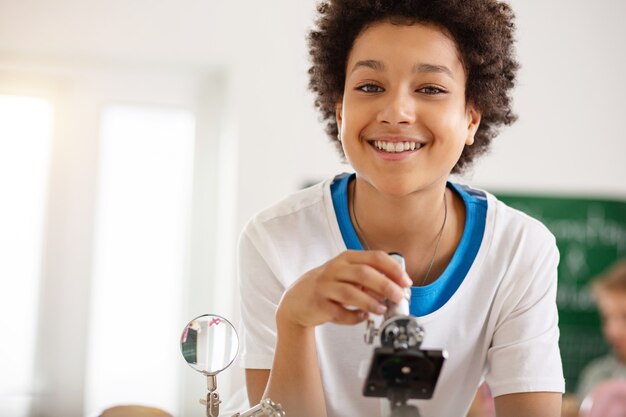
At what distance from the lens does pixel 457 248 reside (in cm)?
129

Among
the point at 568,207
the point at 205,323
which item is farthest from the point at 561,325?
the point at 205,323

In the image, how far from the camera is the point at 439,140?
1133mm

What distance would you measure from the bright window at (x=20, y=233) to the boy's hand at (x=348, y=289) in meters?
2.81

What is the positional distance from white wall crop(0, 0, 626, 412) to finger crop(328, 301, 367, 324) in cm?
260

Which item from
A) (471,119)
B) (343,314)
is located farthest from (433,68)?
(343,314)

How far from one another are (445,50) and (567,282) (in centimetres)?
290

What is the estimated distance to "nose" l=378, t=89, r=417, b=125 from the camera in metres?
1.08

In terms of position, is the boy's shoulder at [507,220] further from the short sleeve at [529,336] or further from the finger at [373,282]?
the finger at [373,282]

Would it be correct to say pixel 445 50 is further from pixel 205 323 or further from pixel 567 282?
pixel 567 282

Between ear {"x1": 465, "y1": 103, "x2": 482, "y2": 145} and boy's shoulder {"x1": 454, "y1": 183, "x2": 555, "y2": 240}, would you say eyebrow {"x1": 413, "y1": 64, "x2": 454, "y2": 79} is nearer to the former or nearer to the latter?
ear {"x1": 465, "y1": 103, "x2": 482, "y2": 145}

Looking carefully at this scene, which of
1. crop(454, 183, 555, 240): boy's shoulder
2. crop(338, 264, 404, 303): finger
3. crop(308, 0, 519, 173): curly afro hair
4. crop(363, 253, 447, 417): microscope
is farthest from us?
crop(454, 183, 555, 240): boy's shoulder

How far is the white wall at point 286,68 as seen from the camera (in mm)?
3420

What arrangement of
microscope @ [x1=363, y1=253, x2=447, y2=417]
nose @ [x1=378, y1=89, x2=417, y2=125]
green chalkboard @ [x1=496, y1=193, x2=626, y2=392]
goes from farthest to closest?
green chalkboard @ [x1=496, y1=193, x2=626, y2=392] < nose @ [x1=378, y1=89, x2=417, y2=125] < microscope @ [x1=363, y1=253, x2=447, y2=417]

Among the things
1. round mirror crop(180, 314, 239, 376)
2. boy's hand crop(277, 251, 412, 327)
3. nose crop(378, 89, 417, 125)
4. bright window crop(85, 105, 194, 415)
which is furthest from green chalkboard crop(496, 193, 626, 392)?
round mirror crop(180, 314, 239, 376)
